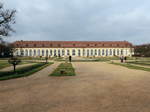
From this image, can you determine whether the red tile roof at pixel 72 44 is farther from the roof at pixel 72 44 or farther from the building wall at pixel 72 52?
the building wall at pixel 72 52

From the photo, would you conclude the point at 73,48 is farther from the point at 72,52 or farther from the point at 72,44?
the point at 72,44

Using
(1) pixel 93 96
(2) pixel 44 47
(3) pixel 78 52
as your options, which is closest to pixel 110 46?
(3) pixel 78 52

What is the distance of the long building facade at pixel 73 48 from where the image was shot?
284 feet

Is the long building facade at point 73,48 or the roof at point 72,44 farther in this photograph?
the roof at point 72,44

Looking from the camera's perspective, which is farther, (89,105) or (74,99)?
(74,99)

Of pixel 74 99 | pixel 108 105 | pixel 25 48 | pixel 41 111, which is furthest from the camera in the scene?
pixel 25 48

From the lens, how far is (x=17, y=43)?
88.2 m

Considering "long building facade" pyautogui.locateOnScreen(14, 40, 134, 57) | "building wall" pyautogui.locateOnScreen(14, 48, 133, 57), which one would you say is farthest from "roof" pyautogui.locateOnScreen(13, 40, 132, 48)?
"building wall" pyautogui.locateOnScreen(14, 48, 133, 57)

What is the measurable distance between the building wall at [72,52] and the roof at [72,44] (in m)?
1.66

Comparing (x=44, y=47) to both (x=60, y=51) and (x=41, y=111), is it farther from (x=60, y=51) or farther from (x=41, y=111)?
(x=41, y=111)

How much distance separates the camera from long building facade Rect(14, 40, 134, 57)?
86500 mm

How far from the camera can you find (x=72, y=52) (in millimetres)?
87875

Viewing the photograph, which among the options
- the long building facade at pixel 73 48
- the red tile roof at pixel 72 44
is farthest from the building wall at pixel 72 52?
the red tile roof at pixel 72 44

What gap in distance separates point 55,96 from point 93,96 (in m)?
1.58
